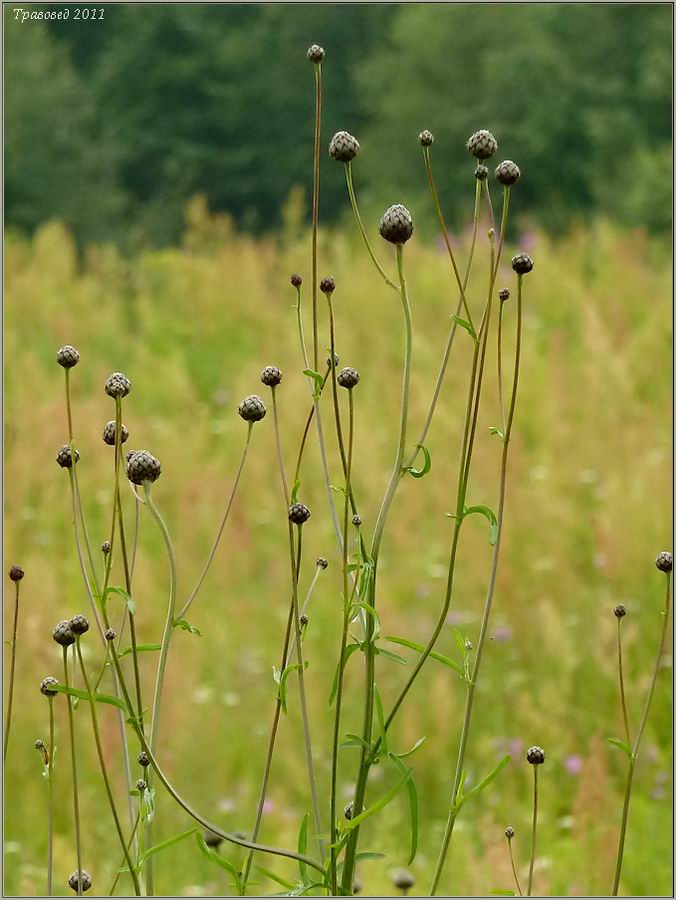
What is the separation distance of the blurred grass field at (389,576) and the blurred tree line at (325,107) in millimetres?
3961

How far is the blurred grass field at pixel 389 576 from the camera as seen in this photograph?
6.47 feet

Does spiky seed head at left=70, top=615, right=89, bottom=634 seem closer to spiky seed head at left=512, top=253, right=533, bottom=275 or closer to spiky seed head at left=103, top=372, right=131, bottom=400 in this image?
spiky seed head at left=103, top=372, right=131, bottom=400

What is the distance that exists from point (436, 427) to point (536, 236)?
3092mm

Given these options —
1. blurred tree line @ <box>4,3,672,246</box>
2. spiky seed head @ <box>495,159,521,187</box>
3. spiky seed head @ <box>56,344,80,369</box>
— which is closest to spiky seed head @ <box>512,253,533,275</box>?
spiky seed head @ <box>495,159,521,187</box>

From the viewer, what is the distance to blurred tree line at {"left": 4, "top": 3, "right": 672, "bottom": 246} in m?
9.29

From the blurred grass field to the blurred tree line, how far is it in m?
3.96

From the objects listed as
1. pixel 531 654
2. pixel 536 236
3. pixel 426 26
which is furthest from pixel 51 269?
pixel 426 26

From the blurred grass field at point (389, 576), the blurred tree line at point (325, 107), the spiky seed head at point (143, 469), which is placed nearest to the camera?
the spiky seed head at point (143, 469)

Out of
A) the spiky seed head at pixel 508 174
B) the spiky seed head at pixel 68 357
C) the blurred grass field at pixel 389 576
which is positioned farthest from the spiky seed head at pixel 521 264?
the blurred grass field at pixel 389 576

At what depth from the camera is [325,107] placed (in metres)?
13.4

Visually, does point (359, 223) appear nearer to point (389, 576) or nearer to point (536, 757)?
point (536, 757)

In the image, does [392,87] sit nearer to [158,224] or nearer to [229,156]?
[229,156]

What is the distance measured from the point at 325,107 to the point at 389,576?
1131 cm

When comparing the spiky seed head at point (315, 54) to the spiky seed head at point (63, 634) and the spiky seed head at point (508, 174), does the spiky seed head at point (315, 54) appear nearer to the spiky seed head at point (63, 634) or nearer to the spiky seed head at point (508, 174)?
the spiky seed head at point (508, 174)
